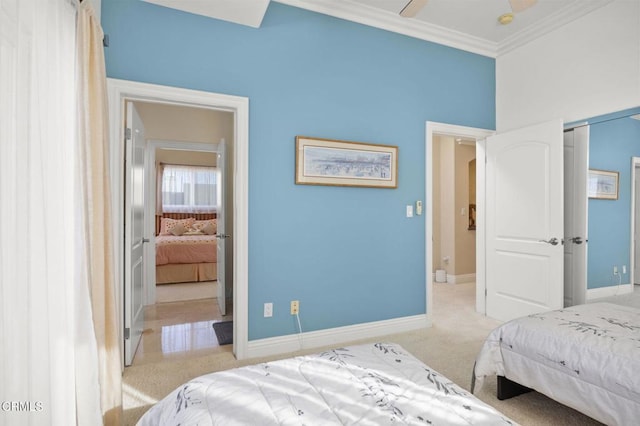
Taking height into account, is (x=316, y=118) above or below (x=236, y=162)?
above

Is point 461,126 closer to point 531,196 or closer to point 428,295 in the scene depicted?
point 531,196

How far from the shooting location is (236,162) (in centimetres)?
266

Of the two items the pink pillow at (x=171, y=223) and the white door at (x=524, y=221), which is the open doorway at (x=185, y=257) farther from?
the white door at (x=524, y=221)

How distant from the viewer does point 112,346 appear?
1781 mm

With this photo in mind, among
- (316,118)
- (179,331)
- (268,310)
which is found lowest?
(179,331)

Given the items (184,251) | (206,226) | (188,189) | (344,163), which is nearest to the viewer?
(344,163)

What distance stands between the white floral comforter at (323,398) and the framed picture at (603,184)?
2.76 m

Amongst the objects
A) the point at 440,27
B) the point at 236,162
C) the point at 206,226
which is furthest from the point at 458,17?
the point at 206,226

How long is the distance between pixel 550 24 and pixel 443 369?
3439 millimetres

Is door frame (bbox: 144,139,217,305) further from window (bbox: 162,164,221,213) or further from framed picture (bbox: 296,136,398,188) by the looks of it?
window (bbox: 162,164,221,213)

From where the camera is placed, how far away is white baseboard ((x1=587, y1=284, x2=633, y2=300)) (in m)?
2.76

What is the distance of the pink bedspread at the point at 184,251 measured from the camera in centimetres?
538

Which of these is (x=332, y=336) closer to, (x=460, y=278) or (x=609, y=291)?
(x=609, y=291)

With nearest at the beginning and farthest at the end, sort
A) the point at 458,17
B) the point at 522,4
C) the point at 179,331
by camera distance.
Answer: the point at 522,4
the point at 458,17
the point at 179,331
